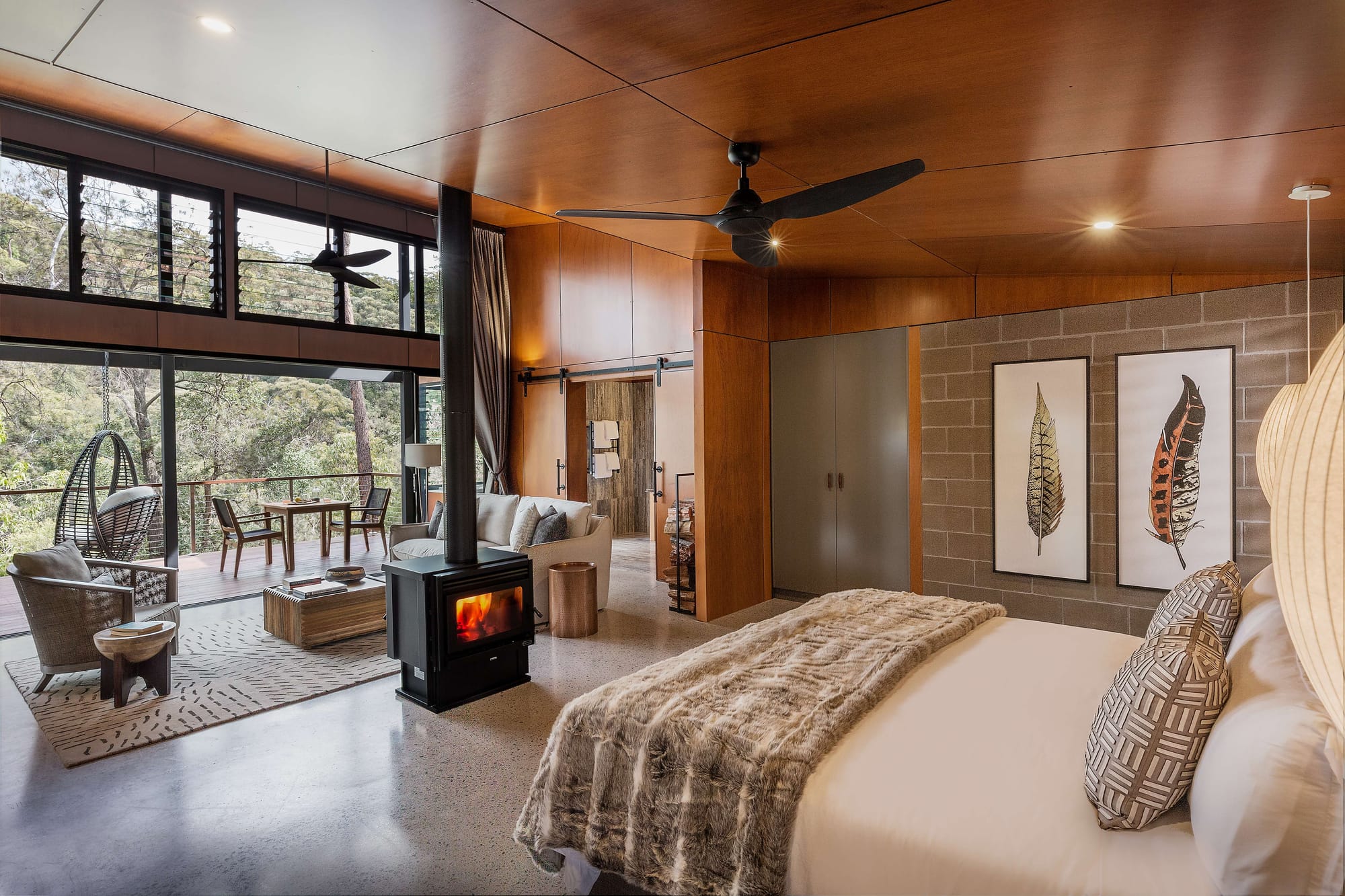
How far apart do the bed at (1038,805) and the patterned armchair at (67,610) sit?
331 centimetres

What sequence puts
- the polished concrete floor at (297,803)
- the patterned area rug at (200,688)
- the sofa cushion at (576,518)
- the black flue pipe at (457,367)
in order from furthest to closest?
the sofa cushion at (576,518) < the black flue pipe at (457,367) < the patterned area rug at (200,688) < the polished concrete floor at (297,803)

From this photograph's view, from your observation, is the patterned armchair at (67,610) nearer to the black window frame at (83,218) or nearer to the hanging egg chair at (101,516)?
the hanging egg chair at (101,516)

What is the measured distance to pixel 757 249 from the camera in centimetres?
319

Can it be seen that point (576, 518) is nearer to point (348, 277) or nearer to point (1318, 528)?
point (348, 277)

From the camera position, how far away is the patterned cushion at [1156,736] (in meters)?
1.50

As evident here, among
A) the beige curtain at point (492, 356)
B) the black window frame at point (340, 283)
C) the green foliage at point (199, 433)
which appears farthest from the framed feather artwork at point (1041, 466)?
the green foliage at point (199, 433)

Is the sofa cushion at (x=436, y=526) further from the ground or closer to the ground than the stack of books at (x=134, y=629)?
further from the ground

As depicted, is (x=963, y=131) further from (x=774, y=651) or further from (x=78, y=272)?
(x=78, y=272)

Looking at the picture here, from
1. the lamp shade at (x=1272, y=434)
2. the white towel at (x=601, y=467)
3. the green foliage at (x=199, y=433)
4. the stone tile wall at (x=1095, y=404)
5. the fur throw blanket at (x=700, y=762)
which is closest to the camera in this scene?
the fur throw blanket at (x=700, y=762)

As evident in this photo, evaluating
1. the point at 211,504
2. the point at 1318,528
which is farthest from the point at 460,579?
the point at 211,504

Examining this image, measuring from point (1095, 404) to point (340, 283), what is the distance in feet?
21.5

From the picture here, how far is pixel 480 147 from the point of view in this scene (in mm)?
2875

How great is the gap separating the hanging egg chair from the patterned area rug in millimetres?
822

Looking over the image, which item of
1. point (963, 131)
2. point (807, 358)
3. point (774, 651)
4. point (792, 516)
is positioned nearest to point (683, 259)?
point (807, 358)
